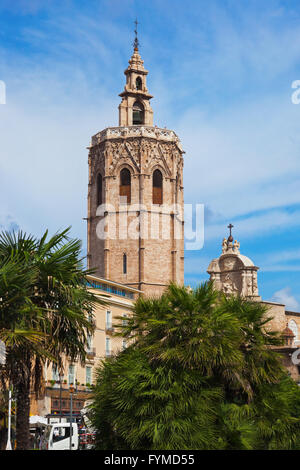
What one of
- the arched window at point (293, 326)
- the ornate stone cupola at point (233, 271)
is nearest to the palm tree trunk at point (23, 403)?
the ornate stone cupola at point (233, 271)

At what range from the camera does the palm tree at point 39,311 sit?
17.3m

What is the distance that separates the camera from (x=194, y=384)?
56.4 feet

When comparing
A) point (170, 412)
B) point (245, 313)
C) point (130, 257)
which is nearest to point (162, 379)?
point (170, 412)

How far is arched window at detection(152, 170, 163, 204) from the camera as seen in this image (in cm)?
7969

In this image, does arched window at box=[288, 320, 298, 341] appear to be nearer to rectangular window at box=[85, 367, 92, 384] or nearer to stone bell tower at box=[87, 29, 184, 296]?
stone bell tower at box=[87, 29, 184, 296]

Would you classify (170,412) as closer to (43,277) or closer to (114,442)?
(114,442)

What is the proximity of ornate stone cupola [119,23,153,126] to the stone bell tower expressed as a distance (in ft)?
A: 11.8

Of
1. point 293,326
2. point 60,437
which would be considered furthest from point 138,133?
point 60,437

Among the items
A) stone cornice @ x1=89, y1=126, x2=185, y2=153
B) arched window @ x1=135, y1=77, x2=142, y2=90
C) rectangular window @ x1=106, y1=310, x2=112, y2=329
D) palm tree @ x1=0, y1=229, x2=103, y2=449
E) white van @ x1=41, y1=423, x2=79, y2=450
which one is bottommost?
white van @ x1=41, y1=423, x2=79, y2=450

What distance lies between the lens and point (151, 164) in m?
79.4

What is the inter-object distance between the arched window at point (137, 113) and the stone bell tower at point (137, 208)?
197 inches

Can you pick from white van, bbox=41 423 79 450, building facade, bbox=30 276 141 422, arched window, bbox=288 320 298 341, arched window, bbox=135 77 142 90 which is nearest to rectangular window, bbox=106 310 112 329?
building facade, bbox=30 276 141 422

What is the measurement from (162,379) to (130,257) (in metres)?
60.4

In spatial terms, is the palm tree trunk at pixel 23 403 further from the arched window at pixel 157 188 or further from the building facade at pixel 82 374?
the arched window at pixel 157 188
